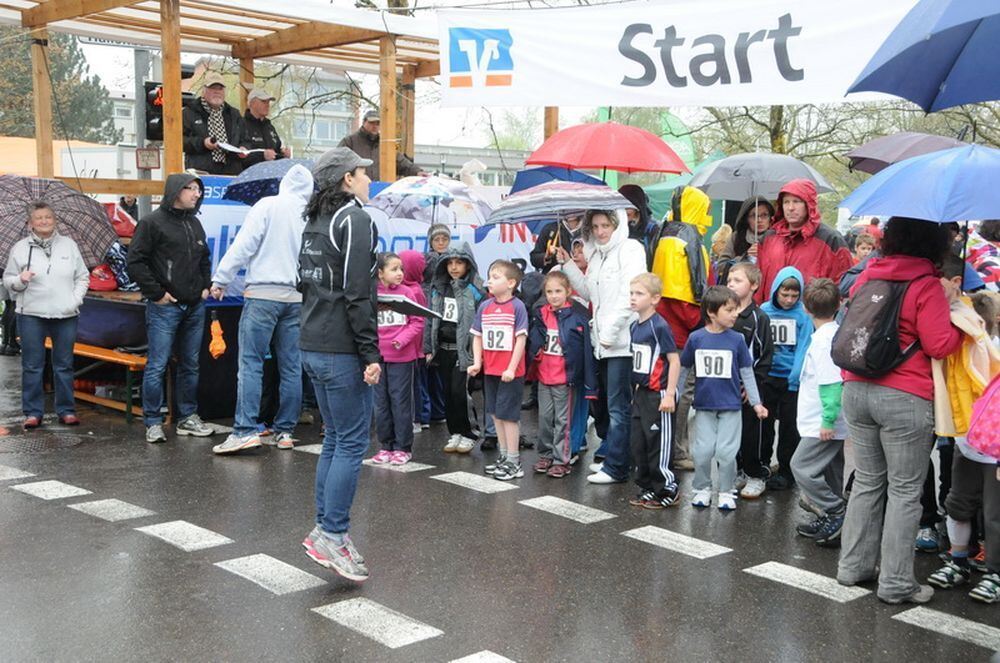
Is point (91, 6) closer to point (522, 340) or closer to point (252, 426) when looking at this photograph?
point (252, 426)

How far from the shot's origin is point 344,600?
199 inches

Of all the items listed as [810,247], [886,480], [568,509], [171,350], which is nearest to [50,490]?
[171,350]

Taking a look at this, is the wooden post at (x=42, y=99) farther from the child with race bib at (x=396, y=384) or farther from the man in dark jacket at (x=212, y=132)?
the child with race bib at (x=396, y=384)

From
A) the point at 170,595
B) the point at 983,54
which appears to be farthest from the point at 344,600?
the point at 983,54

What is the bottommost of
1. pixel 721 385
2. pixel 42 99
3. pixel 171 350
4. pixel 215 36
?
pixel 171 350

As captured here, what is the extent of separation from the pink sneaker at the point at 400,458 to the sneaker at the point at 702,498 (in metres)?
2.24

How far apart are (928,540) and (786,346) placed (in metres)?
1.66

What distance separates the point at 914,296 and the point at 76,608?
163 inches

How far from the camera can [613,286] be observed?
759 cm

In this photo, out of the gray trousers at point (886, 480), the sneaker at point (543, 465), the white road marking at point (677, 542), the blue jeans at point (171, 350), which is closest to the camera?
the gray trousers at point (886, 480)

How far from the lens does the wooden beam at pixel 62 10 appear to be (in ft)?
33.3

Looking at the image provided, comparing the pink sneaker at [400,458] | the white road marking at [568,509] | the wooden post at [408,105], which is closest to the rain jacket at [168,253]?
the pink sneaker at [400,458]

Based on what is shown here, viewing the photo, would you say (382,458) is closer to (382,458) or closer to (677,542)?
(382,458)

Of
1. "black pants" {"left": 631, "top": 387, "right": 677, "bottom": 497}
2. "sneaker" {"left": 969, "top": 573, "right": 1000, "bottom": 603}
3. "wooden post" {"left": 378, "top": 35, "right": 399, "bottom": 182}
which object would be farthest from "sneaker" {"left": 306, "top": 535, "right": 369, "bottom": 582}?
"wooden post" {"left": 378, "top": 35, "right": 399, "bottom": 182}
